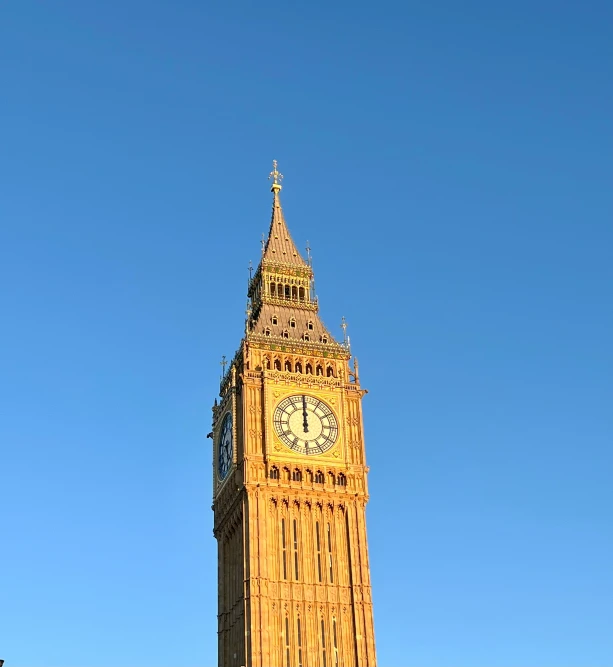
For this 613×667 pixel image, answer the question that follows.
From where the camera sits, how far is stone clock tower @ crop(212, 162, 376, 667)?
82750mm

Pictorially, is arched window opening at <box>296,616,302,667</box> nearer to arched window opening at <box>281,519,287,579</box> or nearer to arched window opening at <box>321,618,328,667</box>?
arched window opening at <box>321,618,328,667</box>

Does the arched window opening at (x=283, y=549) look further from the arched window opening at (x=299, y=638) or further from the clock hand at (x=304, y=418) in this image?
the clock hand at (x=304, y=418)

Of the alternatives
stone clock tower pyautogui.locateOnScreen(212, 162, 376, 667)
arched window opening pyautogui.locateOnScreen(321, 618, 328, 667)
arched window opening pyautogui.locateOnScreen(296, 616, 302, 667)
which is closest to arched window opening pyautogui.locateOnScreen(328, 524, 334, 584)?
stone clock tower pyautogui.locateOnScreen(212, 162, 376, 667)

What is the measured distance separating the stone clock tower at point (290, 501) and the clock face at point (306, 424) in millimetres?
101

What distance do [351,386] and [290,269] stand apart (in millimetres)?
15692

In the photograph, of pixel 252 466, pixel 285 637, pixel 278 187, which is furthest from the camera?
pixel 278 187

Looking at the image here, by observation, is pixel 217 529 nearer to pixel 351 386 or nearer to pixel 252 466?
pixel 252 466

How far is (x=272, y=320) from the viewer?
325 feet

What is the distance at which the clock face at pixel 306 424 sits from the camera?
9012 cm

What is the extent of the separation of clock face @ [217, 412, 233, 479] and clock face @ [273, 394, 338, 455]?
5.54 metres

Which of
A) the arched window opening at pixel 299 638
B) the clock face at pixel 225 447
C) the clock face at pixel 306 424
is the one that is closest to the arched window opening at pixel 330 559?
the arched window opening at pixel 299 638

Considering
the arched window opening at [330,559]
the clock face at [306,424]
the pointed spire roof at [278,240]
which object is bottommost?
the arched window opening at [330,559]

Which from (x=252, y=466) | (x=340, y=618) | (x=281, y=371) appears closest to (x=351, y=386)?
(x=281, y=371)

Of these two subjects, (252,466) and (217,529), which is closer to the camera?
(252,466)
